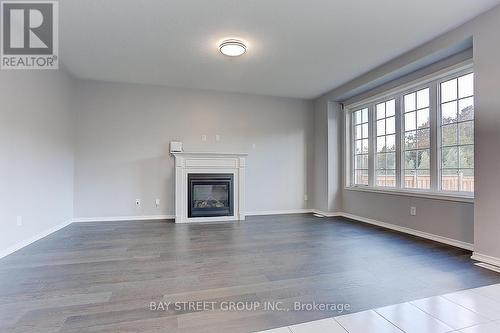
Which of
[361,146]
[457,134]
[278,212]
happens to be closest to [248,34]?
[457,134]

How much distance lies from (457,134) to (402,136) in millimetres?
839

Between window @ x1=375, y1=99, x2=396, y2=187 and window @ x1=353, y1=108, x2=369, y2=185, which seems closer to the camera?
window @ x1=375, y1=99, x2=396, y2=187

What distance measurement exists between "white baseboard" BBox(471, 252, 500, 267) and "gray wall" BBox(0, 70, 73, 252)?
16.6 ft

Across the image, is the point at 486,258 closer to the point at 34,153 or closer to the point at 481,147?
the point at 481,147

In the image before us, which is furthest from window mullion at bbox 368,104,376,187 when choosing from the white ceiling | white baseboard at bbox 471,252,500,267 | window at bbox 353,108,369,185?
white baseboard at bbox 471,252,500,267

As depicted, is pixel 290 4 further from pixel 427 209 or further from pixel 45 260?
pixel 45 260

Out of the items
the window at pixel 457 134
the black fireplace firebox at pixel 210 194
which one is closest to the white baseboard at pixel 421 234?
the window at pixel 457 134

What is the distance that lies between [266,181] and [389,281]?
357 centimetres

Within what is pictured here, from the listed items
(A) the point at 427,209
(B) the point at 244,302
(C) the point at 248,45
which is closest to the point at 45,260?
(B) the point at 244,302

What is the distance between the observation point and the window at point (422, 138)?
3238 mm

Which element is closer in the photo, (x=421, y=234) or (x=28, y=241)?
(x=28, y=241)

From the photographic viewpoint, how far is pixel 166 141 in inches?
198

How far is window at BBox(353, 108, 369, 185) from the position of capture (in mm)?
4961

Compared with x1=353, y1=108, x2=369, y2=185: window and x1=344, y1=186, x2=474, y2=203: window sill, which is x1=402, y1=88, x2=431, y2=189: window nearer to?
x1=344, y1=186, x2=474, y2=203: window sill
